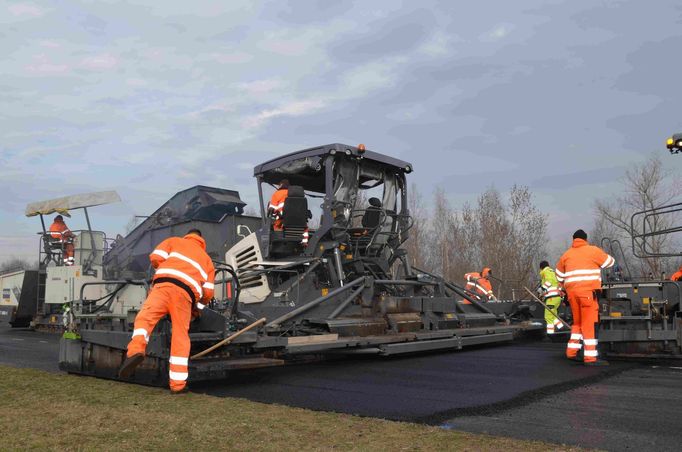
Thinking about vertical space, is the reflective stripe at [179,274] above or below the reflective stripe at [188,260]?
below

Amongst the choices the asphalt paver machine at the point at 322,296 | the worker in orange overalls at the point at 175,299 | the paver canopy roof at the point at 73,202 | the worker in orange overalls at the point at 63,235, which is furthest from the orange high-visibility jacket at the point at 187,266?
the worker in orange overalls at the point at 63,235

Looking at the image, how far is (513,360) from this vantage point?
819 centimetres

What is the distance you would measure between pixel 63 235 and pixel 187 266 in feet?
40.1

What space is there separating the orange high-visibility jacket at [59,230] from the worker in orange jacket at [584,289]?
44.3 ft

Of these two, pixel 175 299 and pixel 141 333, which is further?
pixel 175 299

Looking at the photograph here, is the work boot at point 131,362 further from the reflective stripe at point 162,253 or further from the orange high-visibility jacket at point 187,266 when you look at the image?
the reflective stripe at point 162,253

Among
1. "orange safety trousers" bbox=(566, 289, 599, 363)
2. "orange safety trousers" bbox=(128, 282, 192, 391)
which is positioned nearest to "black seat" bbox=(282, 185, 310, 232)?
"orange safety trousers" bbox=(128, 282, 192, 391)

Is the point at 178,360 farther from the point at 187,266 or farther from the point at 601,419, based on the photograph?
the point at 601,419

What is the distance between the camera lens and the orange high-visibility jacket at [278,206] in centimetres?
949

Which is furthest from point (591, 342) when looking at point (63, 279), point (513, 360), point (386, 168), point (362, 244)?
point (63, 279)

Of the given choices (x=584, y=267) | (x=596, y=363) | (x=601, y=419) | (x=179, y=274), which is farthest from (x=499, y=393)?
(x=179, y=274)

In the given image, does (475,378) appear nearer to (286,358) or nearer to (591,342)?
(591,342)

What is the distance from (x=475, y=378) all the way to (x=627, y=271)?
4.02 m

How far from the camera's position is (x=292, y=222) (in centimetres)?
952
